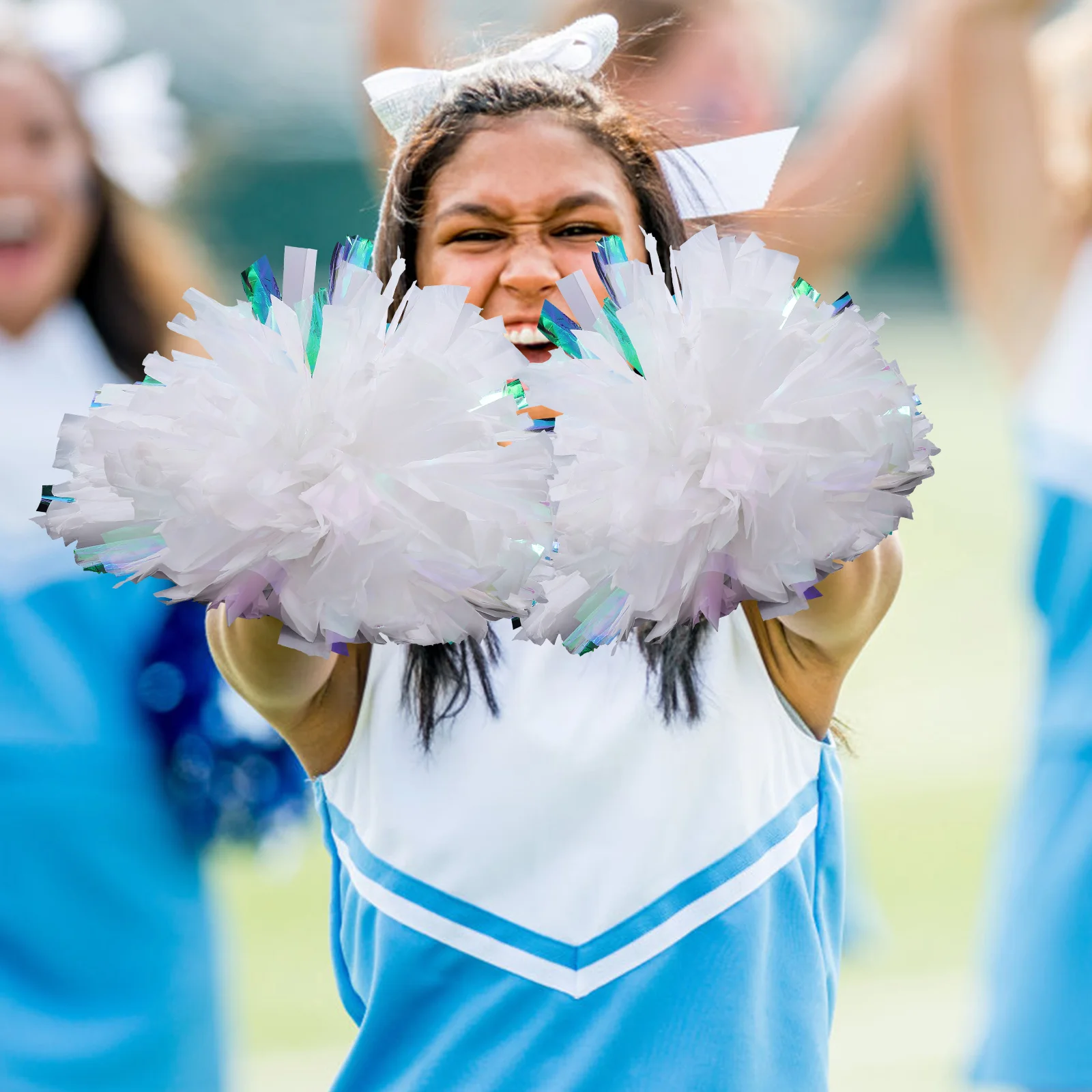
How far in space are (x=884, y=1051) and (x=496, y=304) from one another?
2.41 m

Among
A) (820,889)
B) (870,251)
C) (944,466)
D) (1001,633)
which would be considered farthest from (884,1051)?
(870,251)

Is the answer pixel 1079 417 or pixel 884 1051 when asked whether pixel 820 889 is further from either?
pixel 884 1051

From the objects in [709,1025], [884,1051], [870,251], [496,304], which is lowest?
[884,1051]

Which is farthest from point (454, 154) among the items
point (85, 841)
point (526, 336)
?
point (85, 841)

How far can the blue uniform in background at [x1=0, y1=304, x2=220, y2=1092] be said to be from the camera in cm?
226

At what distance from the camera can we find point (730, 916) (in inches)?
48.3

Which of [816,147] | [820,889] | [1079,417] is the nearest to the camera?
[820,889]

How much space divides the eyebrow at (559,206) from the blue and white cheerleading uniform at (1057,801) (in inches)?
41.7

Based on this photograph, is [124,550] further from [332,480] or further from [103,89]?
[103,89]

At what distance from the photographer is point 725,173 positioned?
1.35 metres

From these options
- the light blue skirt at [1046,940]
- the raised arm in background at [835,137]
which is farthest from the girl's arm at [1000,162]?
the light blue skirt at [1046,940]

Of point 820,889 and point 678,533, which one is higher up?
point 678,533

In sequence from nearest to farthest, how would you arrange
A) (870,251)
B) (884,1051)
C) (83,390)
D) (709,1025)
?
(709,1025)
(83,390)
(884,1051)
(870,251)

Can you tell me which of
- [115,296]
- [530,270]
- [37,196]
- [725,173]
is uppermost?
[37,196]
